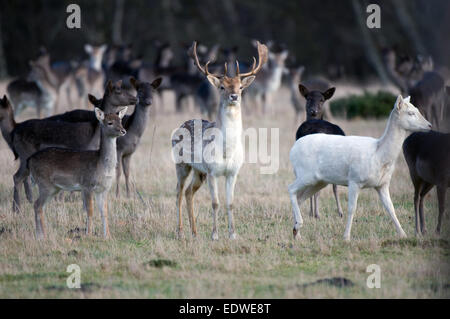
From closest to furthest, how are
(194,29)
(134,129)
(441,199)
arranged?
(441,199)
(134,129)
(194,29)

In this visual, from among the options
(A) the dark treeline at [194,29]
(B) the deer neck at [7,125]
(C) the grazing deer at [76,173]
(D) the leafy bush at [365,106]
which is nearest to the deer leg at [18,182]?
(B) the deer neck at [7,125]

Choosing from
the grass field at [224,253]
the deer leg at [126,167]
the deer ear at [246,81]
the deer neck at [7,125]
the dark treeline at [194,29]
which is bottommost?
the grass field at [224,253]

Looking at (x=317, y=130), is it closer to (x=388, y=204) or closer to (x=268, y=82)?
(x=388, y=204)

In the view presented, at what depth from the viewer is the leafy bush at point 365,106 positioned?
752 inches

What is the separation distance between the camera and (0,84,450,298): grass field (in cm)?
659

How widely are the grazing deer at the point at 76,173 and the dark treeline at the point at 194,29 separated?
89.8ft

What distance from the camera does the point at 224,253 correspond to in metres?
7.87

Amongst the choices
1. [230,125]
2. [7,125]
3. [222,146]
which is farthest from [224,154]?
[7,125]

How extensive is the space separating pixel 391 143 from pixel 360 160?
0.36m

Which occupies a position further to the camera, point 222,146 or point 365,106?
point 365,106

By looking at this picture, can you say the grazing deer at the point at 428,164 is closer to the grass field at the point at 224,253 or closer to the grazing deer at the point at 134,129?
the grass field at the point at 224,253

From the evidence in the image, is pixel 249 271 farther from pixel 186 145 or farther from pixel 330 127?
pixel 330 127

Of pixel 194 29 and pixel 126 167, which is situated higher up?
pixel 194 29

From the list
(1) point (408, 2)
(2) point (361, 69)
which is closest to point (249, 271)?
(1) point (408, 2)
